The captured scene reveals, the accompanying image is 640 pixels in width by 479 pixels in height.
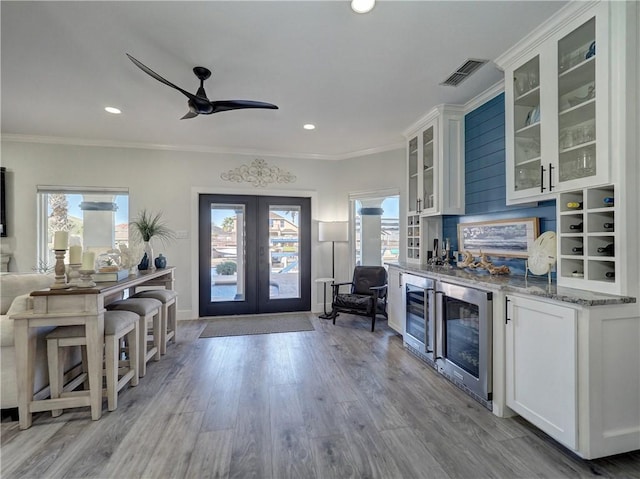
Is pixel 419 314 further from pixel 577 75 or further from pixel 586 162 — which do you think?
pixel 577 75

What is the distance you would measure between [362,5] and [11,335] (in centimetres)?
323

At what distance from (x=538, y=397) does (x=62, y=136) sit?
622 centimetres

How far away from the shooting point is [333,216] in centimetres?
511

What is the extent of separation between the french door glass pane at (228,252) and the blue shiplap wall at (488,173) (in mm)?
3399

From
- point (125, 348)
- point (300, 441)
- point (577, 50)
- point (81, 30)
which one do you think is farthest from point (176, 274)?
point (577, 50)

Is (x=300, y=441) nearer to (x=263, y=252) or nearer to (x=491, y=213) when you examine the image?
(x=491, y=213)

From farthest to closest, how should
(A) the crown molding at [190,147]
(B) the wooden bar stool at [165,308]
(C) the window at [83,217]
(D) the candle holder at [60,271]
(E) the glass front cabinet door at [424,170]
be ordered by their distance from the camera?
(C) the window at [83,217] → (A) the crown molding at [190,147] → (E) the glass front cabinet door at [424,170] → (B) the wooden bar stool at [165,308] → (D) the candle holder at [60,271]

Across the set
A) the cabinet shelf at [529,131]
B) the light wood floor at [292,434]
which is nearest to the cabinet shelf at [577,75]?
the cabinet shelf at [529,131]

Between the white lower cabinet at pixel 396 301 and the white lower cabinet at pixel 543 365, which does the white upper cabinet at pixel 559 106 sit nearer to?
the white lower cabinet at pixel 543 365

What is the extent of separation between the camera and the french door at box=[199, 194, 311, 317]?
186 inches

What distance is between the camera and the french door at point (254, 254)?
473cm

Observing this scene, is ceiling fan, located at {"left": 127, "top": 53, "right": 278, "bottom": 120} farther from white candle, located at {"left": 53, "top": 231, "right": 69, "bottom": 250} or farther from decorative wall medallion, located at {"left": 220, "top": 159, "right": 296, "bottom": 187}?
decorative wall medallion, located at {"left": 220, "top": 159, "right": 296, "bottom": 187}

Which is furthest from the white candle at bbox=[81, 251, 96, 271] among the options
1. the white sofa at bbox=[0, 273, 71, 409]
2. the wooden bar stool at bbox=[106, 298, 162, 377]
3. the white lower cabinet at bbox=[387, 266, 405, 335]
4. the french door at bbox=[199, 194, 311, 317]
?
the white lower cabinet at bbox=[387, 266, 405, 335]

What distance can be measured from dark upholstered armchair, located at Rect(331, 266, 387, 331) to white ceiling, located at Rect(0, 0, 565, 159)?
2.20m
